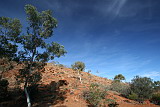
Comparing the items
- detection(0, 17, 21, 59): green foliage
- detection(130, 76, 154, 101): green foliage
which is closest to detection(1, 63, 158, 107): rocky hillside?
detection(130, 76, 154, 101): green foliage

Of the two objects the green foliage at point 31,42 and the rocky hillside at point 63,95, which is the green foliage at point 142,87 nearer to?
the rocky hillside at point 63,95

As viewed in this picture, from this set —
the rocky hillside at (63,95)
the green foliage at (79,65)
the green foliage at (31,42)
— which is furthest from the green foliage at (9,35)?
the green foliage at (79,65)

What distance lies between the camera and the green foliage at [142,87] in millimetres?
16206

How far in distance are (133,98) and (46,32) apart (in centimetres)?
1818

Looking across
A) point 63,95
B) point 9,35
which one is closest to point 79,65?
point 63,95

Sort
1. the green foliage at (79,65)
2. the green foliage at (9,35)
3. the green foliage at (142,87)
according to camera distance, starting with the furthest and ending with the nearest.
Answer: the green foliage at (79,65)
the green foliage at (142,87)
the green foliage at (9,35)

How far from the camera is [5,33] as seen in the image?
951 cm

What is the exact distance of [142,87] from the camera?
17.0 m

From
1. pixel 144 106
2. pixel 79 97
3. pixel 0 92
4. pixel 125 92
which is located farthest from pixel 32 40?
pixel 125 92

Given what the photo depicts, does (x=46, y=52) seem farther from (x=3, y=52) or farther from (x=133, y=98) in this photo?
(x=133, y=98)

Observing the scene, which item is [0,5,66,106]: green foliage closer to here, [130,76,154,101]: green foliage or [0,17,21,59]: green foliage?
[0,17,21,59]: green foliage

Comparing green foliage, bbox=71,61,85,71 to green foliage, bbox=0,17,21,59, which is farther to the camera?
green foliage, bbox=71,61,85,71

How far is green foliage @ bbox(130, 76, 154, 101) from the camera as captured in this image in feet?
53.2

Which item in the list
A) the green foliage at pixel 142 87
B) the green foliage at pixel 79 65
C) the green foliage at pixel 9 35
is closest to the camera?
the green foliage at pixel 9 35
